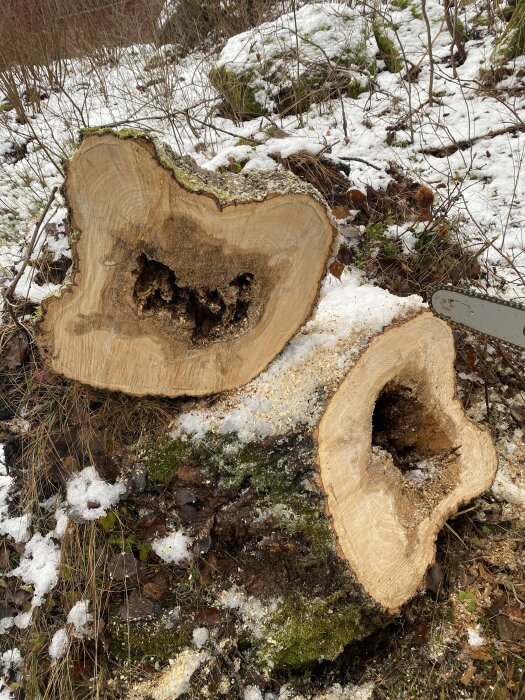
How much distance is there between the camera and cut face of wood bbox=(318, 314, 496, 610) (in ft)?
4.49

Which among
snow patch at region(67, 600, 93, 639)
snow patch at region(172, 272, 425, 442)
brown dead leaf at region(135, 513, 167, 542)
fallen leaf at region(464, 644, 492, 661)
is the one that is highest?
snow patch at region(172, 272, 425, 442)

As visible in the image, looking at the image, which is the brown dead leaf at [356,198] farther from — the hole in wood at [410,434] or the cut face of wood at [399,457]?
the hole in wood at [410,434]

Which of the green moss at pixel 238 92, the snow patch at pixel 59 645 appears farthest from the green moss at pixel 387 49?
the snow patch at pixel 59 645

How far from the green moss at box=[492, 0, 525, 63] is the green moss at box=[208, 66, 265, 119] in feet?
5.91

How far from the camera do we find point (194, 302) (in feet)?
5.31

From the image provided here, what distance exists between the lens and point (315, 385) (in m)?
1.57

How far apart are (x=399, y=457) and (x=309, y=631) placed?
0.66 meters

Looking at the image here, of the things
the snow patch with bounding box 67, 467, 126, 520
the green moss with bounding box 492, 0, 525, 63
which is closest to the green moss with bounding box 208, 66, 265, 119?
the green moss with bounding box 492, 0, 525, 63

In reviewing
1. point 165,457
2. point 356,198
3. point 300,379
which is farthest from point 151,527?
point 356,198

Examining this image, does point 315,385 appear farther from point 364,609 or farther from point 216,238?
point 364,609

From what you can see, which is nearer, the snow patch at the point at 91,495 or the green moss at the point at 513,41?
the snow patch at the point at 91,495

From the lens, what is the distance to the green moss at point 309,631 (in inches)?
55.3

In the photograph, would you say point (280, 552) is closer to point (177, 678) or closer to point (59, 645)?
point (177, 678)

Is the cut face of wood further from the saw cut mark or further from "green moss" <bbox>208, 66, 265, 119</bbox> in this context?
"green moss" <bbox>208, 66, 265, 119</bbox>
